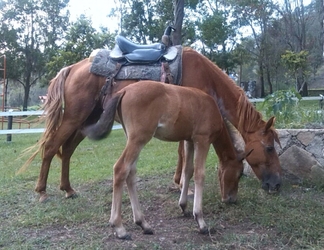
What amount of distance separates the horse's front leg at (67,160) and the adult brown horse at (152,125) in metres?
1.68

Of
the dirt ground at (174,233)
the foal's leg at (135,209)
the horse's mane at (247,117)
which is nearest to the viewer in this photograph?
the dirt ground at (174,233)

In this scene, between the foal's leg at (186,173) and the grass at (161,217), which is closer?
the grass at (161,217)

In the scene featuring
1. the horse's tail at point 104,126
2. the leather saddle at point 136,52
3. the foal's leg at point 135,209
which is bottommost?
the foal's leg at point 135,209

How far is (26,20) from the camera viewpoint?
1264 inches

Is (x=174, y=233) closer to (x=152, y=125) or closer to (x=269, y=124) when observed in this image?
(x=152, y=125)

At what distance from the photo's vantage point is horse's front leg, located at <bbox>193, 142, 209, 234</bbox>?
141 inches

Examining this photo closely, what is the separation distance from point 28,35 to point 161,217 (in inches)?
1242

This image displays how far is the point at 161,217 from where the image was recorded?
4.12m

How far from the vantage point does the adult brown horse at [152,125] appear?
3.41 meters

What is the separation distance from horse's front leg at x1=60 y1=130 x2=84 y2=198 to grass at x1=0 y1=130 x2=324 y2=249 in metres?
0.15

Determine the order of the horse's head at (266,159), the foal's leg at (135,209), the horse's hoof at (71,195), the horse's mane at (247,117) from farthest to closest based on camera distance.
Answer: the horse's hoof at (71,195) < the horse's mane at (247,117) < the horse's head at (266,159) < the foal's leg at (135,209)

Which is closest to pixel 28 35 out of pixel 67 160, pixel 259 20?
pixel 259 20

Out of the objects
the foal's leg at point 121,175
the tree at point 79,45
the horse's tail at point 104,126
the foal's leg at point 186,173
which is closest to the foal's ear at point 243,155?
the foal's leg at point 186,173

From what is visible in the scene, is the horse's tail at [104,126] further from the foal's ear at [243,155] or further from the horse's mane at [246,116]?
the horse's mane at [246,116]
